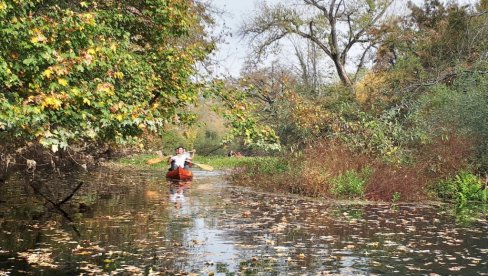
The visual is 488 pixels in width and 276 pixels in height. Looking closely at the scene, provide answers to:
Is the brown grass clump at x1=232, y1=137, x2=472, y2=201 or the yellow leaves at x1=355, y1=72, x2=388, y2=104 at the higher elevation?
the yellow leaves at x1=355, y1=72, x2=388, y2=104

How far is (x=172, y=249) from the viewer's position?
9836mm

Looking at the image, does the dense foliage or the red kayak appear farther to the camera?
the red kayak

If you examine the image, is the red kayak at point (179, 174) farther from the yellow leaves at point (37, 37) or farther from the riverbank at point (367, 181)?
the yellow leaves at point (37, 37)

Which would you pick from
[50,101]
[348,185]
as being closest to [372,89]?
[348,185]

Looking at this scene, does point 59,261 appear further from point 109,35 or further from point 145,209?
point 145,209

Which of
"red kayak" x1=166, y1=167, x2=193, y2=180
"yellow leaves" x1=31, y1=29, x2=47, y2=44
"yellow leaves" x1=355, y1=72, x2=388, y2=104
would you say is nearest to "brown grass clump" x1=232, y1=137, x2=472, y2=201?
"red kayak" x1=166, y1=167, x2=193, y2=180

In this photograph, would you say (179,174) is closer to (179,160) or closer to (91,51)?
(179,160)

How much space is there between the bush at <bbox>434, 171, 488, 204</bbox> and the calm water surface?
6.68 ft

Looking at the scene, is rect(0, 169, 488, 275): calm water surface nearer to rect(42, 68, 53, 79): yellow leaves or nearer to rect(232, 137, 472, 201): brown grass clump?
rect(232, 137, 472, 201): brown grass clump

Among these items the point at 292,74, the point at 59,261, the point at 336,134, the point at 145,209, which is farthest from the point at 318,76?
the point at 59,261

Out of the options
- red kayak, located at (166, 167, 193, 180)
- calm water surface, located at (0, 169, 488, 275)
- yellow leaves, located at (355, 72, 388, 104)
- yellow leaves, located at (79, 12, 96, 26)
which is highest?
yellow leaves, located at (355, 72, 388, 104)

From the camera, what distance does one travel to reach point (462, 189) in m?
20.0

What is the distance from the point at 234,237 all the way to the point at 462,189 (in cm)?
1206

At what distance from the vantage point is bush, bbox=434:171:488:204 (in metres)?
19.7
